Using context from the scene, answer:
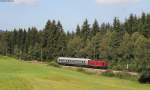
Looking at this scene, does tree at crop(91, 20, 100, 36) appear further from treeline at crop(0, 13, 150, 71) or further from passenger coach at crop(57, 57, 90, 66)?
passenger coach at crop(57, 57, 90, 66)

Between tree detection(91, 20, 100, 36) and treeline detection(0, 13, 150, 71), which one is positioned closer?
treeline detection(0, 13, 150, 71)

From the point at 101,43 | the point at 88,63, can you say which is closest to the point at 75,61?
the point at 88,63

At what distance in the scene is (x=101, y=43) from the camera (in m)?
93.1

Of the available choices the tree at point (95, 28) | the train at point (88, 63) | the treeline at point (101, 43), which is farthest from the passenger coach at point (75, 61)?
the tree at point (95, 28)

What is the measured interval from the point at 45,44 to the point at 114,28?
92.6 ft

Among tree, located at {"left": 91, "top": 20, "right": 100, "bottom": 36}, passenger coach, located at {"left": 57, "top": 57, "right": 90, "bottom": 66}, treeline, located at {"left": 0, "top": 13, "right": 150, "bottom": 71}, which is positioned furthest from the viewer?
tree, located at {"left": 91, "top": 20, "right": 100, "bottom": 36}

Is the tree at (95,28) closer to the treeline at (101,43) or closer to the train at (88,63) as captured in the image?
the treeline at (101,43)

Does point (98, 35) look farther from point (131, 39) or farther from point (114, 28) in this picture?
point (131, 39)

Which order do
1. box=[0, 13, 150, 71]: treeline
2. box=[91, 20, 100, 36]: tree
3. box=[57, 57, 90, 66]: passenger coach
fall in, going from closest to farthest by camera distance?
1. box=[0, 13, 150, 71]: treeline
2. box=[57, 57, 90, 66]: passenger coach
3. box=[91, 20, 100, 36]: tree

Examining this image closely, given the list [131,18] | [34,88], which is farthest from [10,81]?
[131,18]

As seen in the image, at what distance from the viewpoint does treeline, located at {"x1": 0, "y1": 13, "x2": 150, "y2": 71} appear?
81.2m

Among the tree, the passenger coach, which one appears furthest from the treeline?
the passenger coach

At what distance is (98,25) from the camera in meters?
110

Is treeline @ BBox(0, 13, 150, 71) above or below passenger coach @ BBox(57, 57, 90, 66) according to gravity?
above
